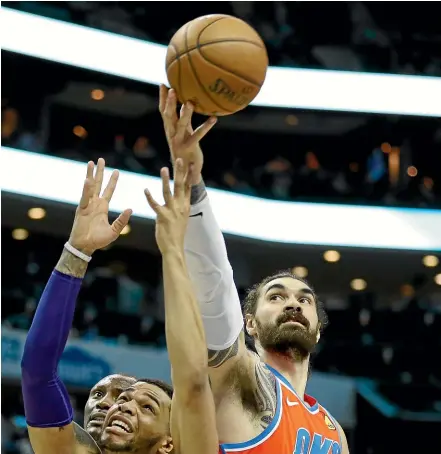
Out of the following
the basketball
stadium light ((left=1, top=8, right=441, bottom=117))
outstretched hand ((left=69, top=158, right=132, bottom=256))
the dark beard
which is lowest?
the dark beard

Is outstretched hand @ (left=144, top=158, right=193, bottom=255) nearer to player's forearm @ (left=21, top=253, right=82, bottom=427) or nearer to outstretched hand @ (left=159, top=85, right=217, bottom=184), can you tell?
outstretched hand @ (left=159, top=85, right=217, bottom=184)

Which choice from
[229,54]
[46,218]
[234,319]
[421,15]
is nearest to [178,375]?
[234,319]

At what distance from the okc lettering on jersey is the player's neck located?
32cm

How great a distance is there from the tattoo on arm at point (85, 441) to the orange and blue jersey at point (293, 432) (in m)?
0.54

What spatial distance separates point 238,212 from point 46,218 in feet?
12.6

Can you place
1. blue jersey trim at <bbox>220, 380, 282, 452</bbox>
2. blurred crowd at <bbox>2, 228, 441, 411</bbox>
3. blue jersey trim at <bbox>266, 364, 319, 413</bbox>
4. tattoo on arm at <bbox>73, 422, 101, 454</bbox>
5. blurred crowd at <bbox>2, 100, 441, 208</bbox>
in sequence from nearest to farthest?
tattoo on arm at <bbox>73, 422, 101, 454</bbox>
blue jersey trim at <bbox>220, 380, 282, 452</bbox>
blue jersey trim at <bbox>266, 364, 319, 413</bbox>
blurred crowd at <bbox>2, 228, 441, 411</bbox>
blurred crowd at <bbox>2, 100, 441, 208</bbox>

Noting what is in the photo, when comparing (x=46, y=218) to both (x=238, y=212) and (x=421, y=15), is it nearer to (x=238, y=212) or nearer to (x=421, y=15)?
(x=238, y=212)

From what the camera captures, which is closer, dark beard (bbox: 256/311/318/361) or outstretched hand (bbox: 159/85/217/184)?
outstretched hand (bbox: 159/85/217/184)

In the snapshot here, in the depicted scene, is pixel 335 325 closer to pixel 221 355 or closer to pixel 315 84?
pixel 315 84

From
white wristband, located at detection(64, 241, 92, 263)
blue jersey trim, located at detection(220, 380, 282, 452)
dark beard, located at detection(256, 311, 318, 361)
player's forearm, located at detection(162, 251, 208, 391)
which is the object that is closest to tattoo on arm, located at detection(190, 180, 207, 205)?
player's forearm, located at detection(162, 251, 208, 391)

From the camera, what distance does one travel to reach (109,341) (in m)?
17.1

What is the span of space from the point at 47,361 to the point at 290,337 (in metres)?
1.40

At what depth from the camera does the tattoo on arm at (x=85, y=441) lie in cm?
412

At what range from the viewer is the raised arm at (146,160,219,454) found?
3604 mm
